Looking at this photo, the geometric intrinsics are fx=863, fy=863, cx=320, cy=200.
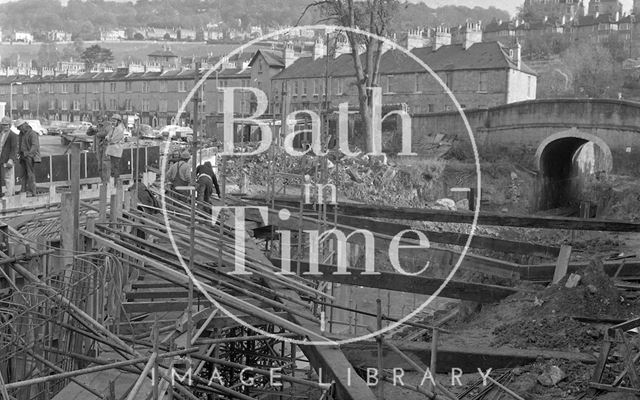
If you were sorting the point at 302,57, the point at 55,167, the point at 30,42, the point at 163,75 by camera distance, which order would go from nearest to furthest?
the point at 55,167 < the point at 302,57 < the point at 163,75 < the point at 30,42

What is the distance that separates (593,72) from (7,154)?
66.3 metres

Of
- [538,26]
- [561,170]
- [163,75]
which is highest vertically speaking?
[538,26]

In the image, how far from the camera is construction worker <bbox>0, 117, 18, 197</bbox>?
14.1 meters

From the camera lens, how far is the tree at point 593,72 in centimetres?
6925

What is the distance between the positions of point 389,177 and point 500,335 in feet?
62.7

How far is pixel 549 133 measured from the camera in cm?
3575

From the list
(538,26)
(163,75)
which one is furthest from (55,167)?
(538,26)

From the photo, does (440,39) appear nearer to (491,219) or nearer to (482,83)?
(482,83)

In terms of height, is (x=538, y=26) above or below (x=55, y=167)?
above

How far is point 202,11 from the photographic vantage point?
199375 millimetres

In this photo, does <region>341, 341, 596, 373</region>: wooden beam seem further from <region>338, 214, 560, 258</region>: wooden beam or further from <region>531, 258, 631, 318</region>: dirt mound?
<region>338, 214, 560, 258</region>: wooden beam

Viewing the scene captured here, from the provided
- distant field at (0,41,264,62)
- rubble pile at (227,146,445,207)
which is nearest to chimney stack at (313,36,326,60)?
rubble pile at (227,146,445,207)

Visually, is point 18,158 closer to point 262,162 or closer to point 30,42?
point 262,162

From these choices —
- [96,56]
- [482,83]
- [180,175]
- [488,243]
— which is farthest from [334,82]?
[96,56]
